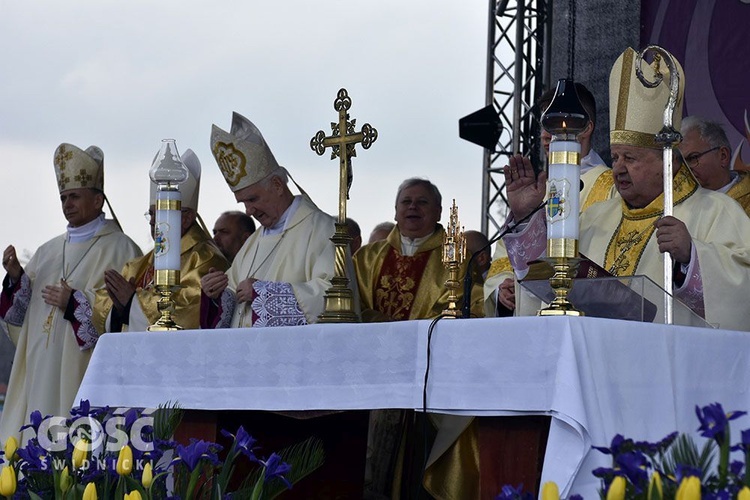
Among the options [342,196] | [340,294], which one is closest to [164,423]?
[340,294]

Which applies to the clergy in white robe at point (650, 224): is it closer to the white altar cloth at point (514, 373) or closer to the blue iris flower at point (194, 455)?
the white altar cloth at point (514, 373)

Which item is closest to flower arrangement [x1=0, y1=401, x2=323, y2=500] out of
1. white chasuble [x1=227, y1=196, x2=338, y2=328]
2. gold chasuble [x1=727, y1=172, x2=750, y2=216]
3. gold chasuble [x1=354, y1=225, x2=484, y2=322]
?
white chasuble [x1=227, y1=196, x2=338, y2=328]

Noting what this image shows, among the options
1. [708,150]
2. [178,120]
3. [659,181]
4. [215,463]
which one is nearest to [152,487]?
[215,463]

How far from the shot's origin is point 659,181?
466 cm

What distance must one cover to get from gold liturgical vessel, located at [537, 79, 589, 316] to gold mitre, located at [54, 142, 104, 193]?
4154mm

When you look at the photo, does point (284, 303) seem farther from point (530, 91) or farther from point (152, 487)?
point (530, 91)

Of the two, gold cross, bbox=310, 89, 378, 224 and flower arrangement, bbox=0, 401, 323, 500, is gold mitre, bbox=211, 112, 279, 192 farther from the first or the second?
flower arrangement, bbox=0, 401, 323, 500

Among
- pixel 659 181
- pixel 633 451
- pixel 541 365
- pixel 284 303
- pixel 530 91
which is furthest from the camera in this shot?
pixel 530 91

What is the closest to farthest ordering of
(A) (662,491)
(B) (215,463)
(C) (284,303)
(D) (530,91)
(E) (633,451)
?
1. (A) (662,491)
2. (E) (633,451)
3. (B) (215,463)
4. (C) (284,303)
5. (D) (530,91)

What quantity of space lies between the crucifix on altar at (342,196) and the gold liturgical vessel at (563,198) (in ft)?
4.60

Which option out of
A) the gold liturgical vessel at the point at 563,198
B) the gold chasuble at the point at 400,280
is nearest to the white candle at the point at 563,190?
the gold liturgical vessel at the point at 563,198

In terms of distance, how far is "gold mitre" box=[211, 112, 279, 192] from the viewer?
20.2 ft

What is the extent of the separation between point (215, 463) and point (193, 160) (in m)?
4.36

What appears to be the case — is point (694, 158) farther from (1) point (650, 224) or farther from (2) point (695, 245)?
(2) point (695, 245)
